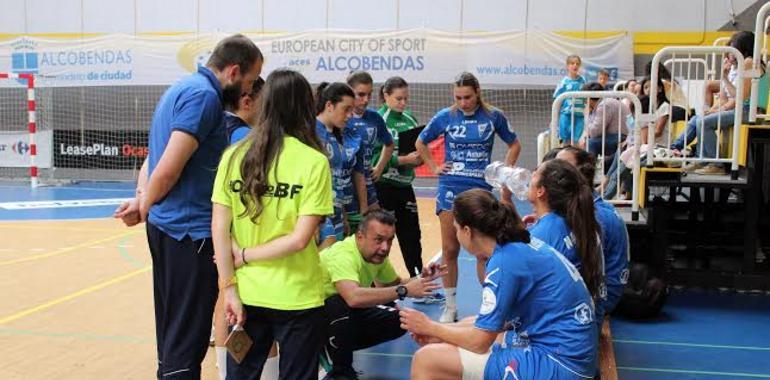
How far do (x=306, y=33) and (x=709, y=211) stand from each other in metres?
9.86

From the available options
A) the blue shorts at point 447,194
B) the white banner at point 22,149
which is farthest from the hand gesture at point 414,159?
the white banner at point 22,149

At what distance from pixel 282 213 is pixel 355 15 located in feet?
49.1

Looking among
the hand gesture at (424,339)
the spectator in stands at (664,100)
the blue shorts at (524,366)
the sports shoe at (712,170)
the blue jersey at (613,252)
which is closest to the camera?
the blue shorts at (524,366)

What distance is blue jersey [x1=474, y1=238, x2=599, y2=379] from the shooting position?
2.89m

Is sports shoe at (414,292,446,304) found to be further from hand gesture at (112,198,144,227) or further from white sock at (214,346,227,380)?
hand gesture at (112,198,144,227)

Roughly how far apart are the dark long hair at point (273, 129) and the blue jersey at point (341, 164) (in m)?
1.83

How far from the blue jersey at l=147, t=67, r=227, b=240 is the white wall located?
46.2 feet

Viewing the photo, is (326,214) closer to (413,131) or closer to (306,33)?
(413,131)

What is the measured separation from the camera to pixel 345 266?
4285 millimetres

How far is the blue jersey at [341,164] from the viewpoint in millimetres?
4879

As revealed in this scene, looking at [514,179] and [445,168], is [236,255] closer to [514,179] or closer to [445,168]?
[514,179]

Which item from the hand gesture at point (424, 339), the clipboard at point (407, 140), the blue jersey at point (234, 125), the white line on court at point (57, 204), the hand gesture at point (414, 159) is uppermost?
the blue jersey at point (234, 125)

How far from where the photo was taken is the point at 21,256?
834 centimetres

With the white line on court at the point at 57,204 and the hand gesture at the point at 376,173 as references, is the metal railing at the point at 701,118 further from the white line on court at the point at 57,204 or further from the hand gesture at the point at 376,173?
the white line on court at the point at 57,204
